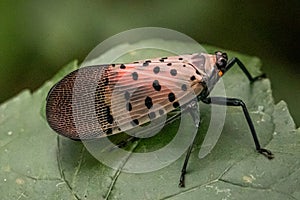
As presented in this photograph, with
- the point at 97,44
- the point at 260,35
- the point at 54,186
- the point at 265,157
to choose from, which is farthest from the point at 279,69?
the point at 54,186

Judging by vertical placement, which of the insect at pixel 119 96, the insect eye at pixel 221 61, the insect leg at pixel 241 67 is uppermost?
the insect eye at pixel 221 61

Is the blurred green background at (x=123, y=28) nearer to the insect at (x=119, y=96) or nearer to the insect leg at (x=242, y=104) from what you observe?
the insect leg at (x=242, y=104)

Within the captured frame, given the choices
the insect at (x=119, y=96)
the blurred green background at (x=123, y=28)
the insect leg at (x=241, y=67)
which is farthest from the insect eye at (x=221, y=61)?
the blurred green background at (x=123, y=28)

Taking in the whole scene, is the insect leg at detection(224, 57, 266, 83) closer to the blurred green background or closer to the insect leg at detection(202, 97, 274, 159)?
the insect leg at detection(202, 97, 274, 159)

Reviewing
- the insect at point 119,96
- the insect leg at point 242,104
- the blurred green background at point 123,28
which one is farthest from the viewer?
the blurred green background at point 123,28

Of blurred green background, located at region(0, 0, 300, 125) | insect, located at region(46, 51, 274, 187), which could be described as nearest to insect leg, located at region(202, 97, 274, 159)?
insect, located at region(46, 51, 274, 187)

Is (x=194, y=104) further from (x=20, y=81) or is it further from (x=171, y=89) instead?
(x=20, y=81)
